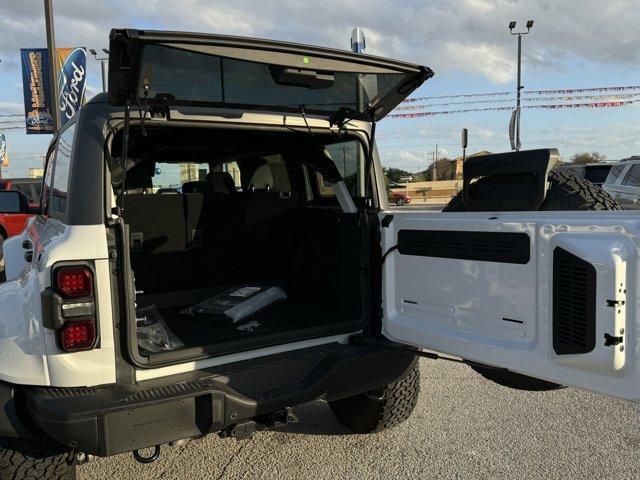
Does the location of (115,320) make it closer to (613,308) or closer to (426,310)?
(426,310)

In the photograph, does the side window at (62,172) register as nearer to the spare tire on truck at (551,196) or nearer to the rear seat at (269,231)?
the rear seat at (269,231)

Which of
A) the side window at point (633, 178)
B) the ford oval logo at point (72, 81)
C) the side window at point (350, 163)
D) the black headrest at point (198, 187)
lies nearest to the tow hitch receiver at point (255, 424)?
the side window at point (350, 163)

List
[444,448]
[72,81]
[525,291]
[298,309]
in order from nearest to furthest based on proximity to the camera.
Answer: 1. [525,291]
2. [444,448]
3. [298,309]
4. [72,81]

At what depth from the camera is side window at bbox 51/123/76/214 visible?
2.50 m

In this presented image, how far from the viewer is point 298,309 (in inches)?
138

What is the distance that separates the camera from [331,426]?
3588 mm

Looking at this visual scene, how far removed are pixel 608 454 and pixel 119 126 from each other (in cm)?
318

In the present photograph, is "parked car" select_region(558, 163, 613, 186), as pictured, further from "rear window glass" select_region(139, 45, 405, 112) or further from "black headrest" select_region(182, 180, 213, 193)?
"rear window glass" select_region(139, 45, 405, 112)

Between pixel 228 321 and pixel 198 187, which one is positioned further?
pixel 198 187

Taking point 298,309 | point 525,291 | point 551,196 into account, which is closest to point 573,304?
point 525,291

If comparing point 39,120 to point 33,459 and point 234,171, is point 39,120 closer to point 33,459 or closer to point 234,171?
point 234,171

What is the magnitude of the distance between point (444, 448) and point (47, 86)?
15.0 metres

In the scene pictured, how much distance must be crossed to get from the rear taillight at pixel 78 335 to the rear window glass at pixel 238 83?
1014 mm

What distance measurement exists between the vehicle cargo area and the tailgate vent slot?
3.87 feet
